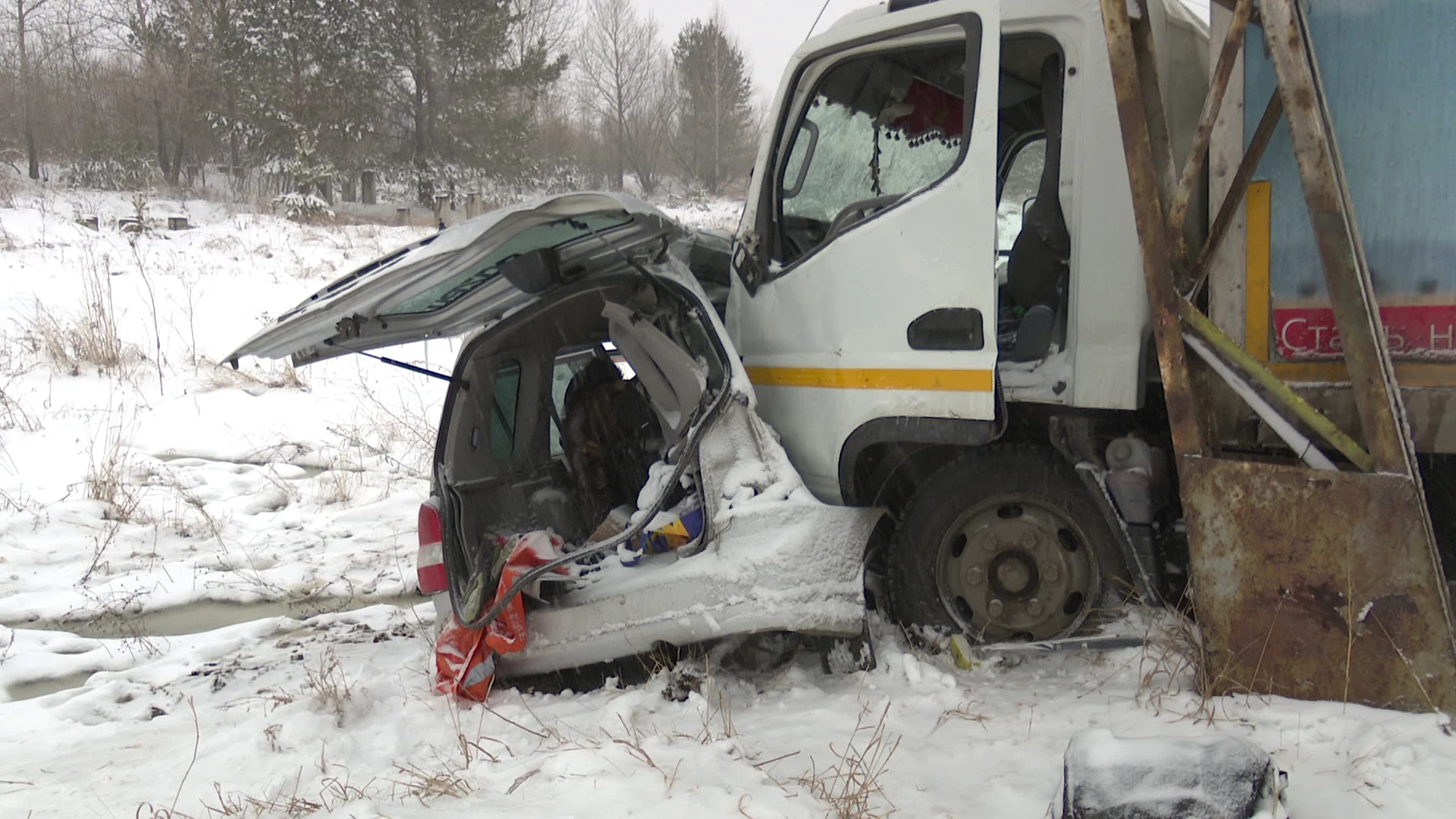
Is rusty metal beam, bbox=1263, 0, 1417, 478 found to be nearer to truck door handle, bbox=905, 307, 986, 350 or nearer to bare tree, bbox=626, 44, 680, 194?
truck door handle, bbox=905, 307, 986, 350

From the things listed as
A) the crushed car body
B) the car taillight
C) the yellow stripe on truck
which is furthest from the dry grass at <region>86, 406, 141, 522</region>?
the yellow stripe on truck

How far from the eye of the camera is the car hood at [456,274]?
9.98ft

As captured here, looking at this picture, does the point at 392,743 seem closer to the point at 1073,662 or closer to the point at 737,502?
the point at 737,502

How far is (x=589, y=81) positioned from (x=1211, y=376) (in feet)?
130

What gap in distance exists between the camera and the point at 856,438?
329cm

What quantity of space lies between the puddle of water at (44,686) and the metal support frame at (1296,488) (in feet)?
15.0

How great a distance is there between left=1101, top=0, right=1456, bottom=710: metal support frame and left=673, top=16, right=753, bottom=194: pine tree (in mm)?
29008

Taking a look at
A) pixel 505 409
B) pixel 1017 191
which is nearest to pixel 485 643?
pixel 505 409

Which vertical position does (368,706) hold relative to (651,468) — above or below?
below

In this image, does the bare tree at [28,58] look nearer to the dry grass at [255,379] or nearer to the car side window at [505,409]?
the dry grass at [255,379]

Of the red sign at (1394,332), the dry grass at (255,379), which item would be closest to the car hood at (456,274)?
the red sign at (1394,332)

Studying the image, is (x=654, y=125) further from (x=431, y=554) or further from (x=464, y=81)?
(x=431, y=554)

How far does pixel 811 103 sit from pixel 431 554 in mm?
2418

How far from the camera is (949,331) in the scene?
307 cm
